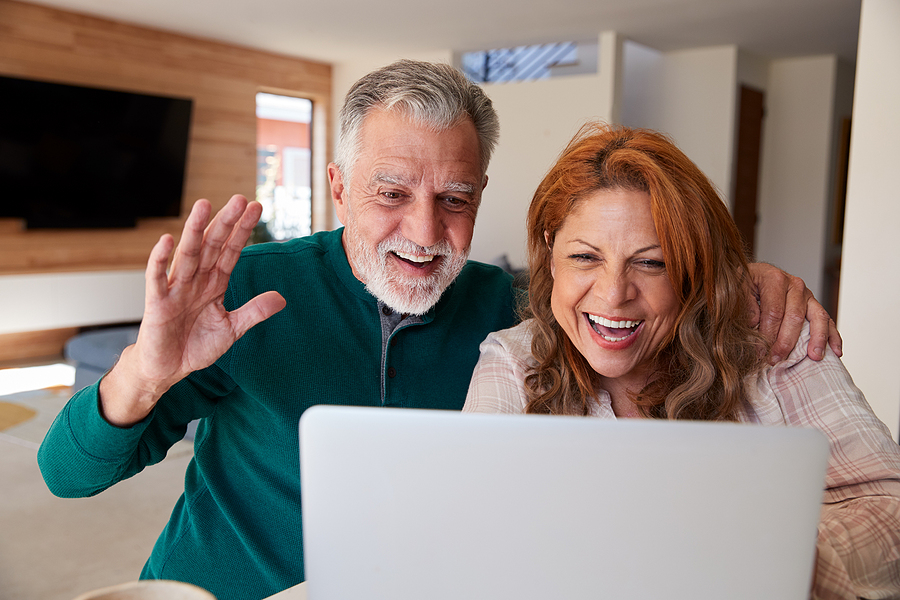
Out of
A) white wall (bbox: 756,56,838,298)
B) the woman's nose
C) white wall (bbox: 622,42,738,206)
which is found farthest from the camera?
white wall (bbox: 756,56,838,298)

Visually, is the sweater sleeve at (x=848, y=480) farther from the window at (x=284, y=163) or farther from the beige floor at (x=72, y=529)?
the window at (x=284, y=163)

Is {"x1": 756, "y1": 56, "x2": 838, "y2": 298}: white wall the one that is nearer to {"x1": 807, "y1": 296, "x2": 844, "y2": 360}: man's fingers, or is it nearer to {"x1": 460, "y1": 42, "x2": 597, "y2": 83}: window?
{"x1": 460, "y1": 42, "x2": 597, "y2": 83}: window

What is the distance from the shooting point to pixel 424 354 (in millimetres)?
1434

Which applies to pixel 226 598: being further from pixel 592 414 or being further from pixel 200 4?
pixel 200 4

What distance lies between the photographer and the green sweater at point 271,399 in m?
1.30

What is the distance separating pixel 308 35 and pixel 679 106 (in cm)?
386

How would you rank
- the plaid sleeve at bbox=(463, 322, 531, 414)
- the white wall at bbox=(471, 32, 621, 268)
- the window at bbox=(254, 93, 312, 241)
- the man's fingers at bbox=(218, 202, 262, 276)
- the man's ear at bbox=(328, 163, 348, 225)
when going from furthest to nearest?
the window at bbox=(254, 93, 312, 241) < the white wall at bbox=(471, 32, 621, 268) < the man's ear at bbox=(328, 163, 348, 225) < the plaid sleeve at bbox=(463, 322, 531, 414) < the man's fingers at bbox=(218, 202, 262, 276)

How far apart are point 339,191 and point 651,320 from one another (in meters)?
0.74

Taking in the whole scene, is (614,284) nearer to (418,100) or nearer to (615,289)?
(615,289)

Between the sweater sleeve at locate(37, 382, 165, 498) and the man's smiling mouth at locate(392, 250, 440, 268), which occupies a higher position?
the man's smiling mouth at locate(392, 250, 440, 268)

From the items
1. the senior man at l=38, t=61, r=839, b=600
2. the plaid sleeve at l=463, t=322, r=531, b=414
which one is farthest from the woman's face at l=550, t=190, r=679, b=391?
the senior man at l=38, t=61, r=839, b=600

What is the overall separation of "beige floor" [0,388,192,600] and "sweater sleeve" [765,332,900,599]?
7.63 feet

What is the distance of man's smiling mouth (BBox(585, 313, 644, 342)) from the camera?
1213 millimetres

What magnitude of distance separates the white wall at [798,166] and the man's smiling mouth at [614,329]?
7.03 meters
